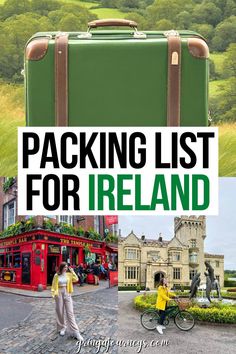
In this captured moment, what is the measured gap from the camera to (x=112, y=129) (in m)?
4.19

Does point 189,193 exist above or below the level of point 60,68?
below

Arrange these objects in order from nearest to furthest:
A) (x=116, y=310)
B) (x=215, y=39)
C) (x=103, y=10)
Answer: (x=116, y=310), (x=215, y=39), (x=103, y=10)

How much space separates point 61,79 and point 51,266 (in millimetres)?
1078

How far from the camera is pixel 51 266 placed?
4.15 m

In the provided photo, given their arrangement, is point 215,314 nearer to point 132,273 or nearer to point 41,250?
point 132,273

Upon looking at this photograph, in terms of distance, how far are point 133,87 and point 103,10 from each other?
1261cm

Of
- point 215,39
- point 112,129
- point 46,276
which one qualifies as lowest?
point 46,276

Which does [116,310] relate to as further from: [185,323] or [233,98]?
[233,98]

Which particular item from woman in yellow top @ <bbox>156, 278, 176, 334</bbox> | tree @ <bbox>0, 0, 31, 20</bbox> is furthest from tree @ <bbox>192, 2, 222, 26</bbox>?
woman in yellow top @ <bbox>156, 278, 176, 334</bbox>

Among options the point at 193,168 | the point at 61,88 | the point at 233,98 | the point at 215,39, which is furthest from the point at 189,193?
the point at 215,39

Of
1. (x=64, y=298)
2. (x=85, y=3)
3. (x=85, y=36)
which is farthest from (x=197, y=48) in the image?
(x=85, y=3)

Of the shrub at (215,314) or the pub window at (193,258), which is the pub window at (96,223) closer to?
the pub window at (193,258)

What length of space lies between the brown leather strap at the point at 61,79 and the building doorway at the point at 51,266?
30.4 inches

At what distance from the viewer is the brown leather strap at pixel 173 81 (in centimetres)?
416
